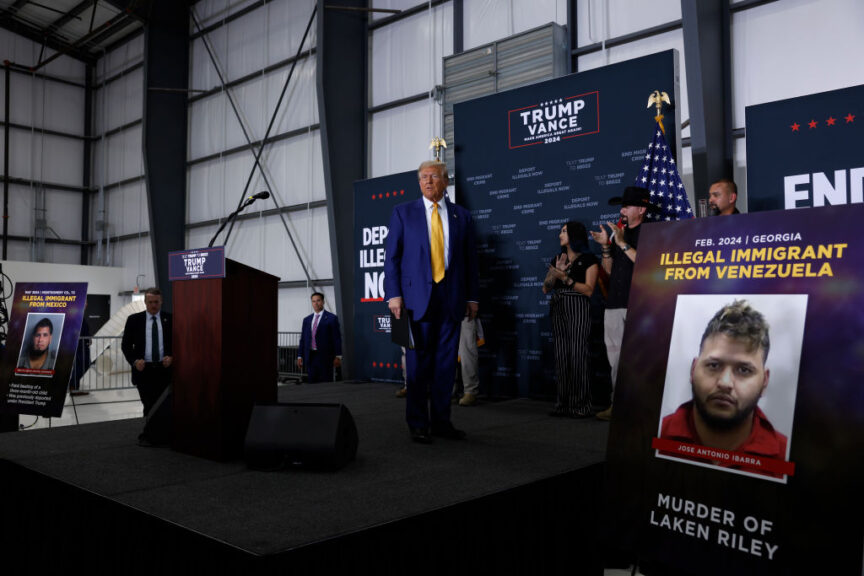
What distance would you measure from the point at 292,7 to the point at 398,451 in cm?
1029

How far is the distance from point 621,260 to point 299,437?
2.39 meters

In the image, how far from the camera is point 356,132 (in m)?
10.2

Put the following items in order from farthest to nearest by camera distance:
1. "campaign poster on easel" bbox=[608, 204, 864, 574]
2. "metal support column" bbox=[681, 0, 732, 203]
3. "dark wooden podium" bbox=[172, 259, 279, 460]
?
"metal support column" bbox=[681, 0, 732, 203]
"dark wooden podium" bbox=[172, 259, 279, 460]
"campaign poster on easel" bbox=[608, 204, 864, 574]

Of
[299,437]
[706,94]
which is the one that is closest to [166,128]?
[706,94]

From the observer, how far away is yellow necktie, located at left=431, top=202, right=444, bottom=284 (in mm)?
3459

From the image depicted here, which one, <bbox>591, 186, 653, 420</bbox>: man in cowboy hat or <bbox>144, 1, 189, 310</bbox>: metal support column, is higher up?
<bbox>144, 1, 189, 310</bbox>: metal support column

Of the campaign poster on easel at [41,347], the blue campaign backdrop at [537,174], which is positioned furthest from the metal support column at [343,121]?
the campaign poster on easel at [41,347]

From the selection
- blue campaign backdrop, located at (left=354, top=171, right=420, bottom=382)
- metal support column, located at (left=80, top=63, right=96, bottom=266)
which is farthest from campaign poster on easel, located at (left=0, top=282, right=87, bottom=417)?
metal support column, located at (left=80, top=63, right=96, bottom=266)

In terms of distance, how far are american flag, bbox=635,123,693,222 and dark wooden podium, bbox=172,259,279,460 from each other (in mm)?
2641

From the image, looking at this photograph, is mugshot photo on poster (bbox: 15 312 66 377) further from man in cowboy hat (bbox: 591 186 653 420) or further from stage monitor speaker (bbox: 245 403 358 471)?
man in cowboy hat (bbox: 591 186 653 420)

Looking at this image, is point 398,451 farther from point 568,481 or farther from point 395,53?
point 395,53

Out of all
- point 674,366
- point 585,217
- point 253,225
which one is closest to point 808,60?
point 585,217

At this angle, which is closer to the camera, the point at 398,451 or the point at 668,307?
the point at 668,307

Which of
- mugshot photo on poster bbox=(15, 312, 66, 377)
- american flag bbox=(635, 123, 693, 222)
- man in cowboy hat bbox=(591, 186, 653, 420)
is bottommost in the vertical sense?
mugshot photo on poster bbox=(15, 312, 66, 377)
